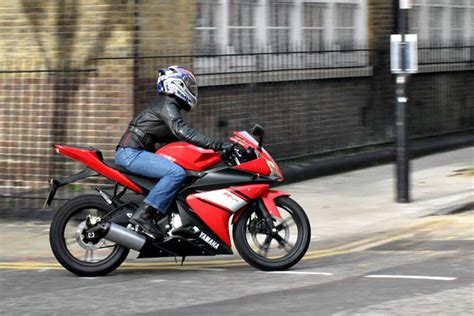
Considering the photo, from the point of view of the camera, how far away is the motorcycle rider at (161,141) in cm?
790

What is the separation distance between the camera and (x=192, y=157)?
316 inches

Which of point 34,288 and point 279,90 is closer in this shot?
point 34,288

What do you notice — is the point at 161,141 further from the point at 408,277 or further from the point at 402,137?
the point at 402,137

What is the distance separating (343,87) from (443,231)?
668cm

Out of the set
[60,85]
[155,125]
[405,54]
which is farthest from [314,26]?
[155,125]

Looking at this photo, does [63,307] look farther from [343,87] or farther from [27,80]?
[343,87]

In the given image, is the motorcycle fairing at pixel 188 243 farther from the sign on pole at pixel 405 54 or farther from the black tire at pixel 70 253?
the sign on pole at pixel 405 54

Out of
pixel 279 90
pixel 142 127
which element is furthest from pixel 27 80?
pixel 142 127

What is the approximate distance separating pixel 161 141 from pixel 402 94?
13.7 feet

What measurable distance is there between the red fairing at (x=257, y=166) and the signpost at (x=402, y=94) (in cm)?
399

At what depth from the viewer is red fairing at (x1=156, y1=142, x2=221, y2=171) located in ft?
26.3

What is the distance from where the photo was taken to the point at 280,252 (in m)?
8.09

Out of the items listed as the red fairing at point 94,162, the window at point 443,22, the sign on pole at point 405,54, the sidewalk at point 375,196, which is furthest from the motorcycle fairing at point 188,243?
the window at point 443,22

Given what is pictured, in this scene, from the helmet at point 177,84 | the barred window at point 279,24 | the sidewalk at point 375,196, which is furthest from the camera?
the barred window at point 279,24
